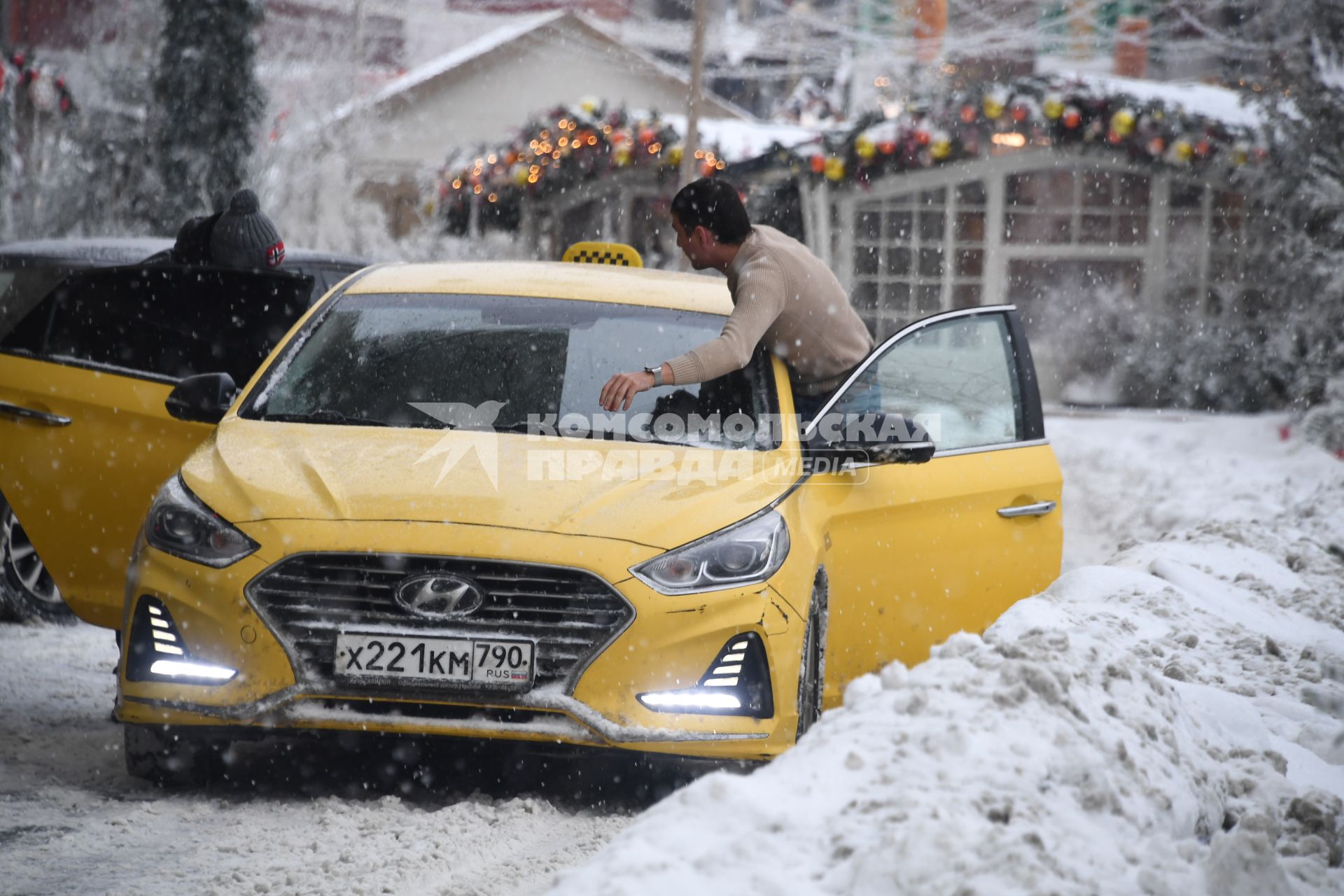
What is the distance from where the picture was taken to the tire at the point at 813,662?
462cm

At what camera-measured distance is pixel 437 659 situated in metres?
4.27

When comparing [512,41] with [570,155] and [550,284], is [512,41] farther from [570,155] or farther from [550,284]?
[550,284]

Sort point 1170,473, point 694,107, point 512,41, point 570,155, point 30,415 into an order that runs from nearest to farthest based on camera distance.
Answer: point 30,415
point 1170,473
point 694,107
point 570,155
point 512,41

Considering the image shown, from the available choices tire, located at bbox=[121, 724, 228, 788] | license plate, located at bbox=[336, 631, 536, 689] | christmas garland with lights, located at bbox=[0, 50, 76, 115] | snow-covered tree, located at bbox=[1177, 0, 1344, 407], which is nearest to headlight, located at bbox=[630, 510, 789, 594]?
license plate, located at bbox=[336, 631, 536, 689]

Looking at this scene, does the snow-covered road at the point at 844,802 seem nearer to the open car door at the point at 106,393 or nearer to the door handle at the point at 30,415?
the open car door at the point at 106,393

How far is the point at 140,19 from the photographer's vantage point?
105 ft

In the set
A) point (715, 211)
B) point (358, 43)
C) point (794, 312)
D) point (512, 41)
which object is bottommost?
point (794, 312)

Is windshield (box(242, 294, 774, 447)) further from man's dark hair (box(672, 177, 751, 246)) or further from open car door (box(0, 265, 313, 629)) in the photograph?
open car door (box(0, 265, 313, 629))

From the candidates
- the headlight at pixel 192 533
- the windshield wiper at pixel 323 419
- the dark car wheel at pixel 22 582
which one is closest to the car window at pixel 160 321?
the dark car wheel at pixel 22 582

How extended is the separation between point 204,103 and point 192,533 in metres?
13.3

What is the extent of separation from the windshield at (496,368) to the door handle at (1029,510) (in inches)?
40.9

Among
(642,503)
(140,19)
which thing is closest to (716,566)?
(642,503)

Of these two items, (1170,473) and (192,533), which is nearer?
(192,533)

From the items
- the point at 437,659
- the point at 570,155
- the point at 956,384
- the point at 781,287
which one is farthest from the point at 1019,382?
the point at 570,155
